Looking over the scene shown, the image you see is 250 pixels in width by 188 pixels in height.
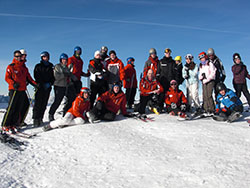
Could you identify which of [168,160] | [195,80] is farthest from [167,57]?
[168,160]

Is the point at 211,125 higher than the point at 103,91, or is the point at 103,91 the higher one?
the point at 103,91

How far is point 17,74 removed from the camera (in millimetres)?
6082

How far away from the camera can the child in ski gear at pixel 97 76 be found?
7197 millimetres

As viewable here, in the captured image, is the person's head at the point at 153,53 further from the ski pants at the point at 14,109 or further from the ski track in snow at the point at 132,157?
the ski pants at the point at 14,109

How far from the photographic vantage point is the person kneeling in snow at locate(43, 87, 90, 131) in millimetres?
5973

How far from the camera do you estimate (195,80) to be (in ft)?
26.8

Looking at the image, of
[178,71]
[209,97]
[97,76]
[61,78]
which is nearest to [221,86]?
[209,97]

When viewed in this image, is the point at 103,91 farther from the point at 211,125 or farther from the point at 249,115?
the point at 249,115

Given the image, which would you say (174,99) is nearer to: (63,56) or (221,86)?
(221,86)

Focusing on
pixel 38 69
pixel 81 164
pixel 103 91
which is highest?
pixel 38 69

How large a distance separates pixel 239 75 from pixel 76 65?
581 centimetres

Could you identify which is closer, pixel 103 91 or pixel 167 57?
pixel 103 91

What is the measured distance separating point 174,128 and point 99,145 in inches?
78.4

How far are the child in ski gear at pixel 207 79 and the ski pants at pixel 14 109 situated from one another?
5641 millimetres
